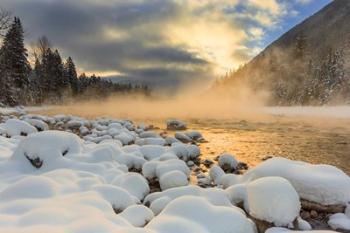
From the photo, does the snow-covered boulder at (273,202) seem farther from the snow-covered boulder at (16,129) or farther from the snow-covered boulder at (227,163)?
the snow-covered boulder at (16,129)

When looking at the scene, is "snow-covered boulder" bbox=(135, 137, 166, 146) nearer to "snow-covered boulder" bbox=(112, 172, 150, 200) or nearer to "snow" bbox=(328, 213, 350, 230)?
"snow-covered boulder" bbox=(112, 172, 150, 200)

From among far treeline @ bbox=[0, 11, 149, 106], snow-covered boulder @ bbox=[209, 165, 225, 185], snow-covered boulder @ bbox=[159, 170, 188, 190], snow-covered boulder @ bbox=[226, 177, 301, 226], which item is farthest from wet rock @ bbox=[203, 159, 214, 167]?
far treeline @ bbox=[0, 11, 149, 106]

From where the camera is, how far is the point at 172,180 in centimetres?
919

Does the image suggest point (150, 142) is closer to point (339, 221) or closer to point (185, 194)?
point (185, 194)

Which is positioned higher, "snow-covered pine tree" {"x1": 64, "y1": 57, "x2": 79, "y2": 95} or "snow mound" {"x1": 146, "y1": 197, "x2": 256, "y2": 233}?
"snow-covered pine tree" {"x1": 64, "y1": 57, "x2": 79, "y2": 95}

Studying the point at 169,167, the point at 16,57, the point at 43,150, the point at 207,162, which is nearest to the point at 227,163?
the point at 207,162

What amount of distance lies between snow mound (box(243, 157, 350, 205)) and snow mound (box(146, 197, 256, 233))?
2.39 meters

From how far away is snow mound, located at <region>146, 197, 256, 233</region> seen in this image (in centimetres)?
580

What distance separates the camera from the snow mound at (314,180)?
7.89 metres

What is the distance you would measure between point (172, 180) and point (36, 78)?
212 feet

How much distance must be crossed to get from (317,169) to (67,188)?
5.68 m

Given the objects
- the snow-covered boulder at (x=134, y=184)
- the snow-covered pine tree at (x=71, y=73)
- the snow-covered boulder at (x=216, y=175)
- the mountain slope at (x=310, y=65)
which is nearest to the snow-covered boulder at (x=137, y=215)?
the snow-covered boulder at (x=134, y=184)

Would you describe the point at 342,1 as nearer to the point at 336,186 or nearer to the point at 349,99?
the point at 349,99

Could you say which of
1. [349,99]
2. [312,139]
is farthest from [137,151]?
[349,99]
